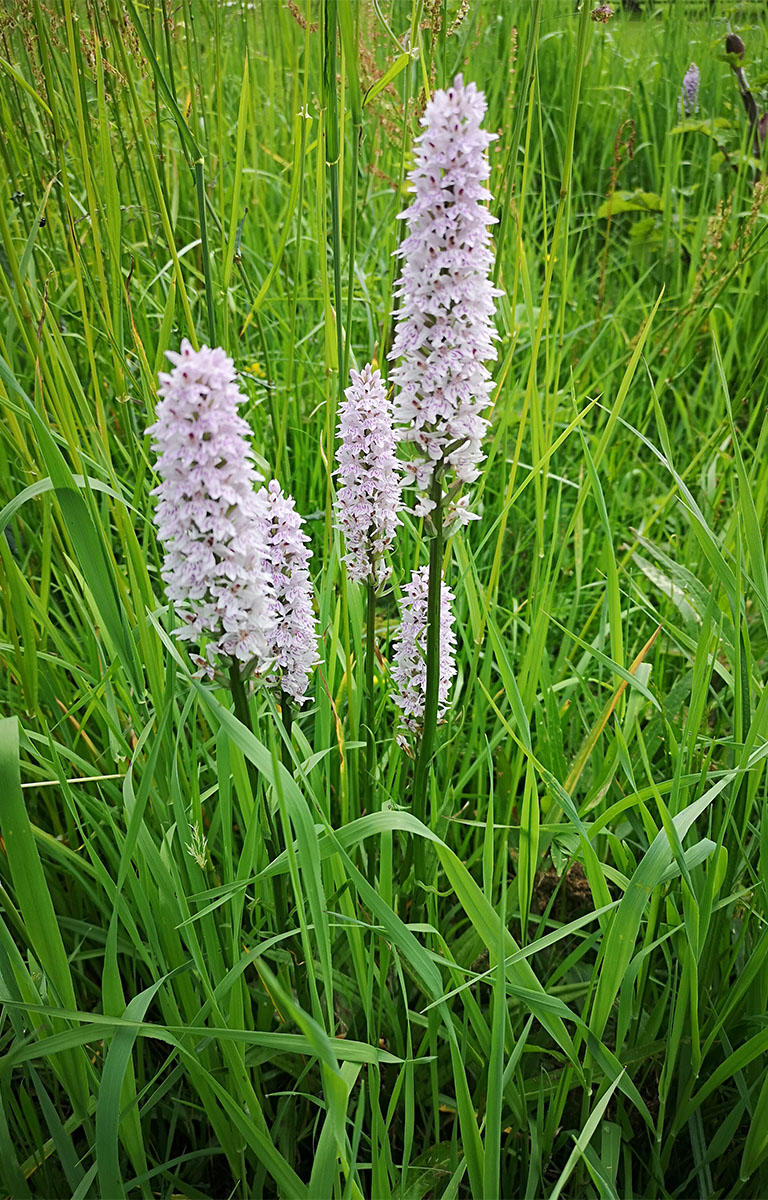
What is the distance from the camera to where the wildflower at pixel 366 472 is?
1.70 meters

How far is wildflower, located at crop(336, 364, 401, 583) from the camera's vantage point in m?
1.70

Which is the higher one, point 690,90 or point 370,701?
point 690,90

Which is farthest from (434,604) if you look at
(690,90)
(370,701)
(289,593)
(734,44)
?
(690,90)

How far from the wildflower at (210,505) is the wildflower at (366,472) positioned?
0.38m

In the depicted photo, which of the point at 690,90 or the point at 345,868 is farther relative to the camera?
the point at 690,90

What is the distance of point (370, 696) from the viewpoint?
200 cm

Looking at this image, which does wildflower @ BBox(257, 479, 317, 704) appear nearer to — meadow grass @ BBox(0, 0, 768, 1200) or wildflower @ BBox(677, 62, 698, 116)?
meadow grass @ BBox(0, 0, 768, 1200)

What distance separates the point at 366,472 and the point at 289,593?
0.29 m

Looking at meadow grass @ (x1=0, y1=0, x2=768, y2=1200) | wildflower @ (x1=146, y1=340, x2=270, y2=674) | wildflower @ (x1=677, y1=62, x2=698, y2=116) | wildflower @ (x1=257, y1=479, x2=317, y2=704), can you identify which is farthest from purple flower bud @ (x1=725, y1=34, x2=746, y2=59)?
wildflower @ (x1=146, y1=340, x2=270, y2=674)

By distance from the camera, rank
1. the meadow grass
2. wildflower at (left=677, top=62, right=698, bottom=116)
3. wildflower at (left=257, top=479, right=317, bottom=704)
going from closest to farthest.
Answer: the meadow grass
wildflower at (left=257, top=479, right=317, bottom=704)
wildflower at (left=677, top=62, right=698, bottom=116)

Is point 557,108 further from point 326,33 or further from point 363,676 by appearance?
point 363,676

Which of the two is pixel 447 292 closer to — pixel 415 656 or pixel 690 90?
pixel 415 656

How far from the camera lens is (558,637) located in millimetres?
3125

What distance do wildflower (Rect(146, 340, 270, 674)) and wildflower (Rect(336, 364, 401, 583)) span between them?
379mm
